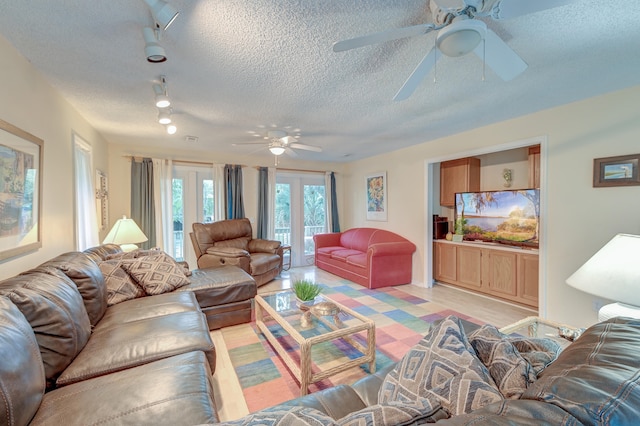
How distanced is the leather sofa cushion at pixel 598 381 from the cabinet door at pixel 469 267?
11.8ft

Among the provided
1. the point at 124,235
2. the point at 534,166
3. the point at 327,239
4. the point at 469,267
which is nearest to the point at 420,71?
the point at 534,166

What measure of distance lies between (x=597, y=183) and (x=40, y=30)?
459cm

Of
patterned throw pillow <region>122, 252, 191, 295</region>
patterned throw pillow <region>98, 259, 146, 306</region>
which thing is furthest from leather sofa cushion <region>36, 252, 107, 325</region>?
patterned throw pillow <region>122, 252, 191, 295</region>

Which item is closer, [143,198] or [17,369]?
[17,369]

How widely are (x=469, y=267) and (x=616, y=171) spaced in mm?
2142

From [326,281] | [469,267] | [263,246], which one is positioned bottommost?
[326,281]

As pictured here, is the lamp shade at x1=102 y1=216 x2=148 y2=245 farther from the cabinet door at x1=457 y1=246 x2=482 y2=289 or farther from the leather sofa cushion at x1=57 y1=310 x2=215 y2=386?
the cabinet door at x1=457 y1=246 x2=482 y2=289

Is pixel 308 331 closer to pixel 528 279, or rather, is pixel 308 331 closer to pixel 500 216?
pixel 528 279

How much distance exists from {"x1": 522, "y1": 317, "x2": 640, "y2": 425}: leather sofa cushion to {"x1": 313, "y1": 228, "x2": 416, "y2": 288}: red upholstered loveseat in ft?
11.6

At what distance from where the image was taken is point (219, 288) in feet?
9.16

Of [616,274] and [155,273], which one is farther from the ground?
[616,274]

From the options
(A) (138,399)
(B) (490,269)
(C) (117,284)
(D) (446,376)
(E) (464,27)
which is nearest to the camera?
(D) (446,376)

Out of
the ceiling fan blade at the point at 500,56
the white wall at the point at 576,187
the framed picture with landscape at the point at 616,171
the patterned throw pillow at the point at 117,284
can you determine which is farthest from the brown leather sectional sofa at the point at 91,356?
the framed picture with landscape at the point at 616,171

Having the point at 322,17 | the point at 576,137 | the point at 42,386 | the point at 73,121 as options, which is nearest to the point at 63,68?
the point at 73,121
